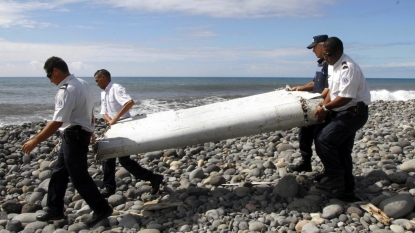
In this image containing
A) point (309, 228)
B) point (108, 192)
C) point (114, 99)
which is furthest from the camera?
point (108, 192)

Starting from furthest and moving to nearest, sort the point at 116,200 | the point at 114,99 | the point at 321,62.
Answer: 1. the point at 114,99
2. the point at 116,200
3. the point at 321,62

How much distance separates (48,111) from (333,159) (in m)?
17.1

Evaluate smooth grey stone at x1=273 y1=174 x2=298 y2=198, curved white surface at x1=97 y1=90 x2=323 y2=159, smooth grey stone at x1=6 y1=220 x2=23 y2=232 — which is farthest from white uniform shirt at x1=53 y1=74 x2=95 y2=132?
smooth grey stone at x1=273 y1=174 x2=298 y2=198

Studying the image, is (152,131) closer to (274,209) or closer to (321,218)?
(274,209)

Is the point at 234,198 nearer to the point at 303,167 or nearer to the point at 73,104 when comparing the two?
the point at 303,167

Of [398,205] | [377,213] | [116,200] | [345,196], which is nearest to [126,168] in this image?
[116,200]

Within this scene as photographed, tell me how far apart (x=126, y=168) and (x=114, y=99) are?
3.12 ft

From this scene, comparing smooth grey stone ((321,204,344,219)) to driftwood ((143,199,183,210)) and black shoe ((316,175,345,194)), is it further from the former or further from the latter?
driftwood ((143,199,183,210))

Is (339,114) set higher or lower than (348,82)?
lower

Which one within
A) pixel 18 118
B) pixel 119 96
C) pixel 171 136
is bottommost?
pixel 18 118

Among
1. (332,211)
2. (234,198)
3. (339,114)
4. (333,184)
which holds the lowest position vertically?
(234,198)

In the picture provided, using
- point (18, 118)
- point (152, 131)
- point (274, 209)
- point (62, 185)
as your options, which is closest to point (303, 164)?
point (274, 209)

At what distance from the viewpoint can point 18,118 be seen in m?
16.6

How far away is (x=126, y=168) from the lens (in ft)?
17.4
